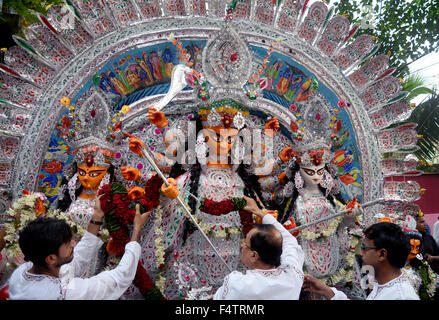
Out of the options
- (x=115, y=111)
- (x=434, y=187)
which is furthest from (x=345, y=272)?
(x=434, y=187)

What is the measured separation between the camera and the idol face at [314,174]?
416 centimetres

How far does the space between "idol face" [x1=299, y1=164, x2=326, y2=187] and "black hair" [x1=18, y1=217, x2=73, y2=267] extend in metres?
2.94

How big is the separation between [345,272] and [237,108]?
2289 mm

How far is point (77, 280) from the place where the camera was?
2.10 meters

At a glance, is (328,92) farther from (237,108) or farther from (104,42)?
(104,42)

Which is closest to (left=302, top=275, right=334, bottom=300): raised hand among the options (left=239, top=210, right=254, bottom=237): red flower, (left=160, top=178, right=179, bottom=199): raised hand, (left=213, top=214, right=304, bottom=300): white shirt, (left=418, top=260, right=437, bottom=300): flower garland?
(left=213, top=214, right=304, bottom=300): white shirt

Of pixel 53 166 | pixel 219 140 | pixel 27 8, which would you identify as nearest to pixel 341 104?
pixel 219 140

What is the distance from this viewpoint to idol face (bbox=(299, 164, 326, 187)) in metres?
4.16

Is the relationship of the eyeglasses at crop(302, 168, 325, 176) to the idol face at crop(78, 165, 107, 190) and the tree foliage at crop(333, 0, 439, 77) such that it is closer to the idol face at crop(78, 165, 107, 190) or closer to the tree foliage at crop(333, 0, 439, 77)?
the idol face at crop(78, 165, 107, 190)

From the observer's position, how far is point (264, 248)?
2219 mm

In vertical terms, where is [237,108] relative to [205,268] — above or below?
above

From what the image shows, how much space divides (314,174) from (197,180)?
1423 millimetres
